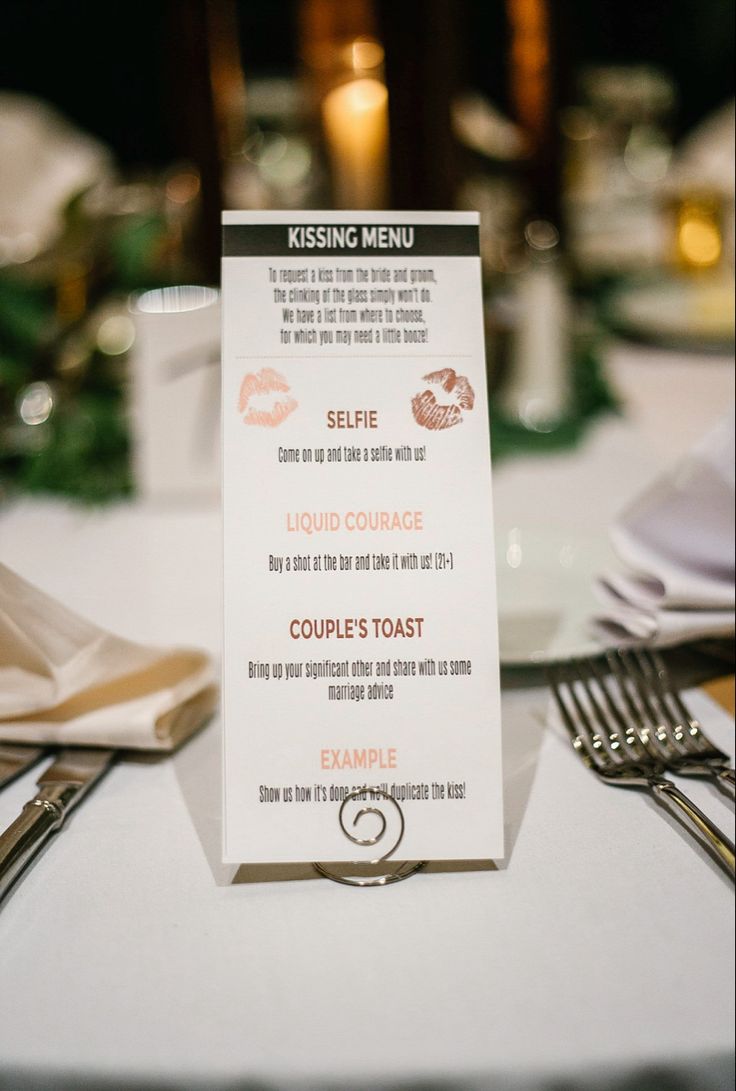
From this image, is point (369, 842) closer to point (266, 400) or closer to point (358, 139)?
point (266, 400)

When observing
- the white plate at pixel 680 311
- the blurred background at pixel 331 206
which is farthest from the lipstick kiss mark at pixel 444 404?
the white plate at pixel 680 311

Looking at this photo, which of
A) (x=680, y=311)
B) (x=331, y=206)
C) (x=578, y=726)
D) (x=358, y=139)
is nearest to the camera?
(x=578, y=726)

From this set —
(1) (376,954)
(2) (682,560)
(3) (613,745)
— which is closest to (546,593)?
(2) (682,560)

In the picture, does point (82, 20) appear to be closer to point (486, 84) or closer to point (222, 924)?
point (486, 84)

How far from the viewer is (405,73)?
1451 millimetres

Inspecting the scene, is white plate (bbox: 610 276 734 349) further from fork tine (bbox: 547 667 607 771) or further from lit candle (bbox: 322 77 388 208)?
fork tine (bbox: 547 667 607 771)

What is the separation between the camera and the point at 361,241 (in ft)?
1.95

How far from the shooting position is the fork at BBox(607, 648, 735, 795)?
0.63 metres

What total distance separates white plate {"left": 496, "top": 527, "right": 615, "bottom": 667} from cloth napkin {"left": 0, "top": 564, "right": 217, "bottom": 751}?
276mm

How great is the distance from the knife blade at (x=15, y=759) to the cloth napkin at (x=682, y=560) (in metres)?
0.47

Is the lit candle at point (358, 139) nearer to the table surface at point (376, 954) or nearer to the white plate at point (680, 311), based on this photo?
the white plate at point (680, 311)

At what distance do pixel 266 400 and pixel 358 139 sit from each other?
1.06 meters

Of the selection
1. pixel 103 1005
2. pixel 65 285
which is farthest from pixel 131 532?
pixel 103 1005

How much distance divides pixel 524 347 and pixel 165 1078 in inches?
50.9
